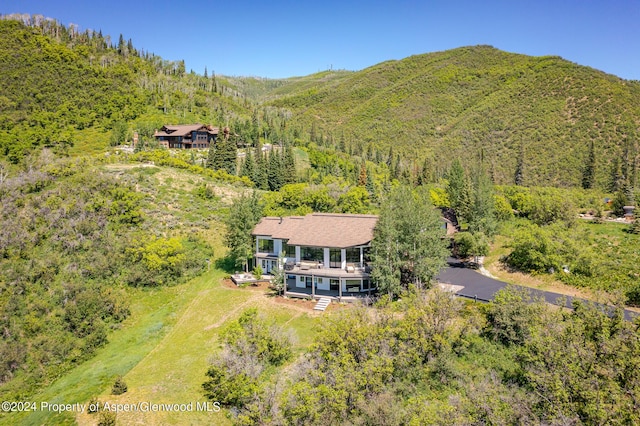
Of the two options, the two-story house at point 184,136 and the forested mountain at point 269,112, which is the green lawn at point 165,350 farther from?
the forested mountain at point 269,112

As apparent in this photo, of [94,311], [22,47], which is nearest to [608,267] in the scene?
[94,311]

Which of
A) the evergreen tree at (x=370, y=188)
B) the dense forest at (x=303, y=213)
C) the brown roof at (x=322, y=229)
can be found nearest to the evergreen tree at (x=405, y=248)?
the dense forest at (x=303, y=213)

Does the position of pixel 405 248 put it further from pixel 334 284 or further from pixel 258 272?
pixel 258 272

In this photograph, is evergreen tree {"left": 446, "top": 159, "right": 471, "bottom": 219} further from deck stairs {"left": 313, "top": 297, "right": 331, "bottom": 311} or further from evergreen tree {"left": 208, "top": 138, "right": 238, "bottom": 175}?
evergreen tree {"left": 208, "top": 138, "right": 238, "bottom": 175}

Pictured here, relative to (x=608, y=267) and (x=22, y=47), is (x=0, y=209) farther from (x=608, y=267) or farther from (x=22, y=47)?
(x=22, y=47)

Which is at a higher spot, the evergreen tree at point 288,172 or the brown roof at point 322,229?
the evergreen tree at point 288,172
